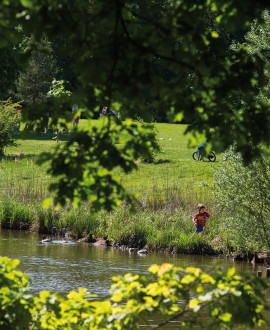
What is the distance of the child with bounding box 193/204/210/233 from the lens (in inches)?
703

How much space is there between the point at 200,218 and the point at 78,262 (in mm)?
3509

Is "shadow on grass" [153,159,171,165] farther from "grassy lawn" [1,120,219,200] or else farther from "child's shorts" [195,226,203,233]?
"child's shorts" [195,226,203,233]

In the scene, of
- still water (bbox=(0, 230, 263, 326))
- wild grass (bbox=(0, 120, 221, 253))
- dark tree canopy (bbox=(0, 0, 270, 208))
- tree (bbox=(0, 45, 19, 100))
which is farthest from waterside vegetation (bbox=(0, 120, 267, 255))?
tree (bbox=(0, 45, 19, 100))

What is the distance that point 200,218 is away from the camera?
58.5 feet

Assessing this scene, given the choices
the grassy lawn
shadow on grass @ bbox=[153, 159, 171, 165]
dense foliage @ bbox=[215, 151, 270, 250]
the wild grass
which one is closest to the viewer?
dense foliage @ bbox=[215, 151, 270, 250]

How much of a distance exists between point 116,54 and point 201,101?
26.6 inches

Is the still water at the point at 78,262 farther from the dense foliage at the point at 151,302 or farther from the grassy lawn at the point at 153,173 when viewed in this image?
the dense foliage at the point at 151,302

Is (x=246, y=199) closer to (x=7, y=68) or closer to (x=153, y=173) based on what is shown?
(x=153, y=173)

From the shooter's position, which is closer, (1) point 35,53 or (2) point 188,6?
(2) point 188,6

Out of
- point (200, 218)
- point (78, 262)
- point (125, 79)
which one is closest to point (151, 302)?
point (125, 79)

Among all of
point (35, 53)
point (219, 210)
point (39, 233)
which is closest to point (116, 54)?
point (35, 53)

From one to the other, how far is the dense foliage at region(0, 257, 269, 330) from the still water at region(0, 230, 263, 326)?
6.49 meters

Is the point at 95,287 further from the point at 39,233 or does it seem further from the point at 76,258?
the point at 39,233

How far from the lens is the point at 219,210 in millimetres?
19062
